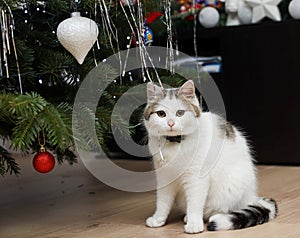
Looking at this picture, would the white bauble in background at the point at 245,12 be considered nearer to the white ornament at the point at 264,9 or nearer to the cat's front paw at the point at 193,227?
the white ornament at the point at 264,9

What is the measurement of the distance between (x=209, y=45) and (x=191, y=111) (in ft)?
4.72

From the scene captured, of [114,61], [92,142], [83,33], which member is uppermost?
[83,33]

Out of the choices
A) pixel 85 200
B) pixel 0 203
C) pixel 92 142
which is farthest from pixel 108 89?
pixel 0 203

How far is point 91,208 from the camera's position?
1804 mm

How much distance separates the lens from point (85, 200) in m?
1.93

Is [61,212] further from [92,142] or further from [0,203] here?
[92,142]

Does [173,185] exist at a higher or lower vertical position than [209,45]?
lower

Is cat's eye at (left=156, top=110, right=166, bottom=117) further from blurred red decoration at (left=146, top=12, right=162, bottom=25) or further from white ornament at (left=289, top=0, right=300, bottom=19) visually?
white ornament at (left=289, top=0, right=300, bottom=19)

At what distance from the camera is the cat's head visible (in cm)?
144

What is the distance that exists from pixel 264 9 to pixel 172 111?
3.78 feet

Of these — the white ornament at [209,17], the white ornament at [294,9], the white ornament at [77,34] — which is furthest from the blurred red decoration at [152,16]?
the white ornament at [77,34]

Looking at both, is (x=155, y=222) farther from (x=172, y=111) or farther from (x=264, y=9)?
(x=264, y=9)

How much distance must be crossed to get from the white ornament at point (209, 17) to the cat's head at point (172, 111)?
1.17 meters

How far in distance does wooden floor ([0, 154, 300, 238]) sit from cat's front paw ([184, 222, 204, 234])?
0.02 metres
